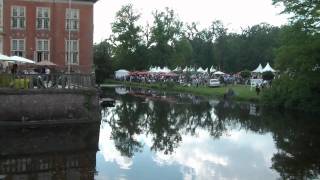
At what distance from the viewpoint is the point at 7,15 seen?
148 feet

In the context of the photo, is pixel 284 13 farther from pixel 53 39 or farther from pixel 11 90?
pixel 11 90

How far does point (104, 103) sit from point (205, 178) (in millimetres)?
30036

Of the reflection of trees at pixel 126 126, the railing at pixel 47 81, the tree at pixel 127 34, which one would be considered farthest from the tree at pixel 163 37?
the railing at pixel 47 81

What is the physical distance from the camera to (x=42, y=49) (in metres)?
46.4

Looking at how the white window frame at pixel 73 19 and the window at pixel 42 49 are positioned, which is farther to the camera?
the white window frame at pixel 73 19

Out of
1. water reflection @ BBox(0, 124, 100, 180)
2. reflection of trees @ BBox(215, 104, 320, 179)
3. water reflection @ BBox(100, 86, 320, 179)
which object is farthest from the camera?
water reflection @ BBox(100, 86, 320, 179)

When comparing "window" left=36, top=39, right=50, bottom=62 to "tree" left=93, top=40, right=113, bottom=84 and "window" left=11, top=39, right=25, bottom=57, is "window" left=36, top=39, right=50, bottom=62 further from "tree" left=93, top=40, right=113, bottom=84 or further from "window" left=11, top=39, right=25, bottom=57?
"tree" left=93, top=40, right=113, bottom=84

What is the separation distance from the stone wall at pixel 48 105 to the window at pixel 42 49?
15.8m

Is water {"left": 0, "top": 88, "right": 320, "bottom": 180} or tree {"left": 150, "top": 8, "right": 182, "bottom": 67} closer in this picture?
water {"left": 0, "top": 88, "right": 320, "bottom": 180}

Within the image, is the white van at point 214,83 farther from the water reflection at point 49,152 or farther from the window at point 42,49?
the water reflection at point 49,152

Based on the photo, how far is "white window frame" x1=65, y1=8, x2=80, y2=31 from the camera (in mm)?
46625

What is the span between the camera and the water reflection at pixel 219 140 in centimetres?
2000

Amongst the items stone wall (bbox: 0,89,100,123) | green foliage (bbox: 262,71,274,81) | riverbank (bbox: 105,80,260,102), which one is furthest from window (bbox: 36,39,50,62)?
green foliage (bbox: 262,71,274,81)

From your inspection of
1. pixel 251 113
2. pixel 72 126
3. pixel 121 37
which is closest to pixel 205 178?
pixel 72 126
